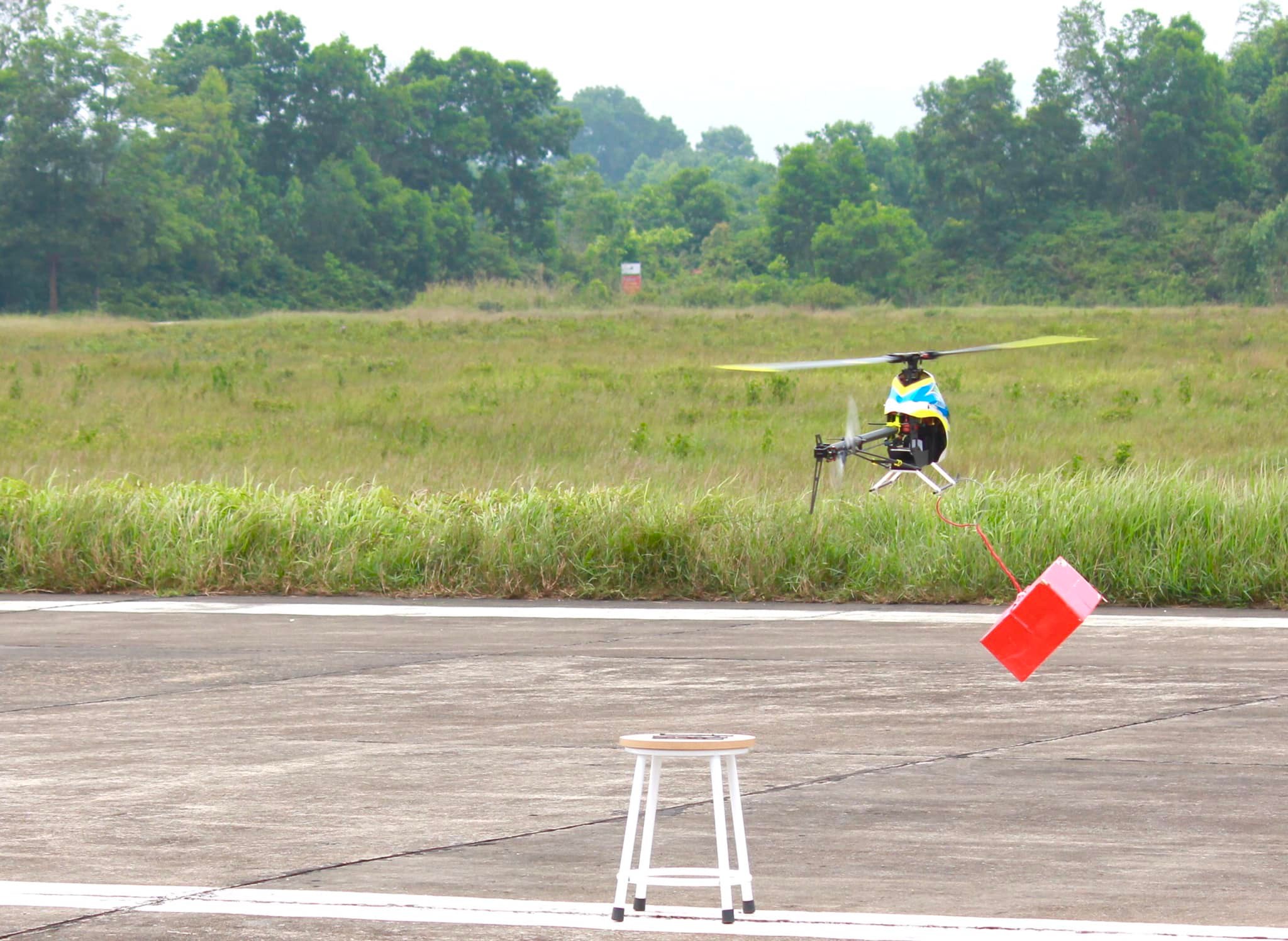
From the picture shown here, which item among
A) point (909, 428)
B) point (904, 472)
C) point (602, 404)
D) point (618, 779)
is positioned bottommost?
point (618, 779)

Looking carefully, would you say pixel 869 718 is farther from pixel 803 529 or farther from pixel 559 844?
pixel 803 529

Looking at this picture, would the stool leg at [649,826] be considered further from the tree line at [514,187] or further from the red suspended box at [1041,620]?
the tree line at [514,187]

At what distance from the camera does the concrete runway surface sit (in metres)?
5.55

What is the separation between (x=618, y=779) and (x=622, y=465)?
14.5 meters

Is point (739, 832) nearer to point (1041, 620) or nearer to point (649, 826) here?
point (649, 826)

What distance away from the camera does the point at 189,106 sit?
3846 inches

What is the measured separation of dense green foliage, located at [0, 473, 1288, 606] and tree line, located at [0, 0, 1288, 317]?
58.5 meters

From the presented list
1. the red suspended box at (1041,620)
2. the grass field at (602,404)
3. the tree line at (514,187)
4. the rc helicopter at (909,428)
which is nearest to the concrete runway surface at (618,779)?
the red suspended box at (1041,620)

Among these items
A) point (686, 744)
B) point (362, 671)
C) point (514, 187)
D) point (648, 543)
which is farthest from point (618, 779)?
point (514, 187)

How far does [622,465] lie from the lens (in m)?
21.8

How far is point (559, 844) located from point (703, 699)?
3.02 m

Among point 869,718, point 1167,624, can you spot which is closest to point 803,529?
point 1167,624

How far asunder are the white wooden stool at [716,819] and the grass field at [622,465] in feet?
28.3

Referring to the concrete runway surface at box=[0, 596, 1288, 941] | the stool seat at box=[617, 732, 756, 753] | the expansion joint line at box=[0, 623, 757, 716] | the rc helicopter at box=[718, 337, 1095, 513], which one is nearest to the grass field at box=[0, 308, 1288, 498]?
the rc helicopter at box=[718, 337, 1095, 513]
